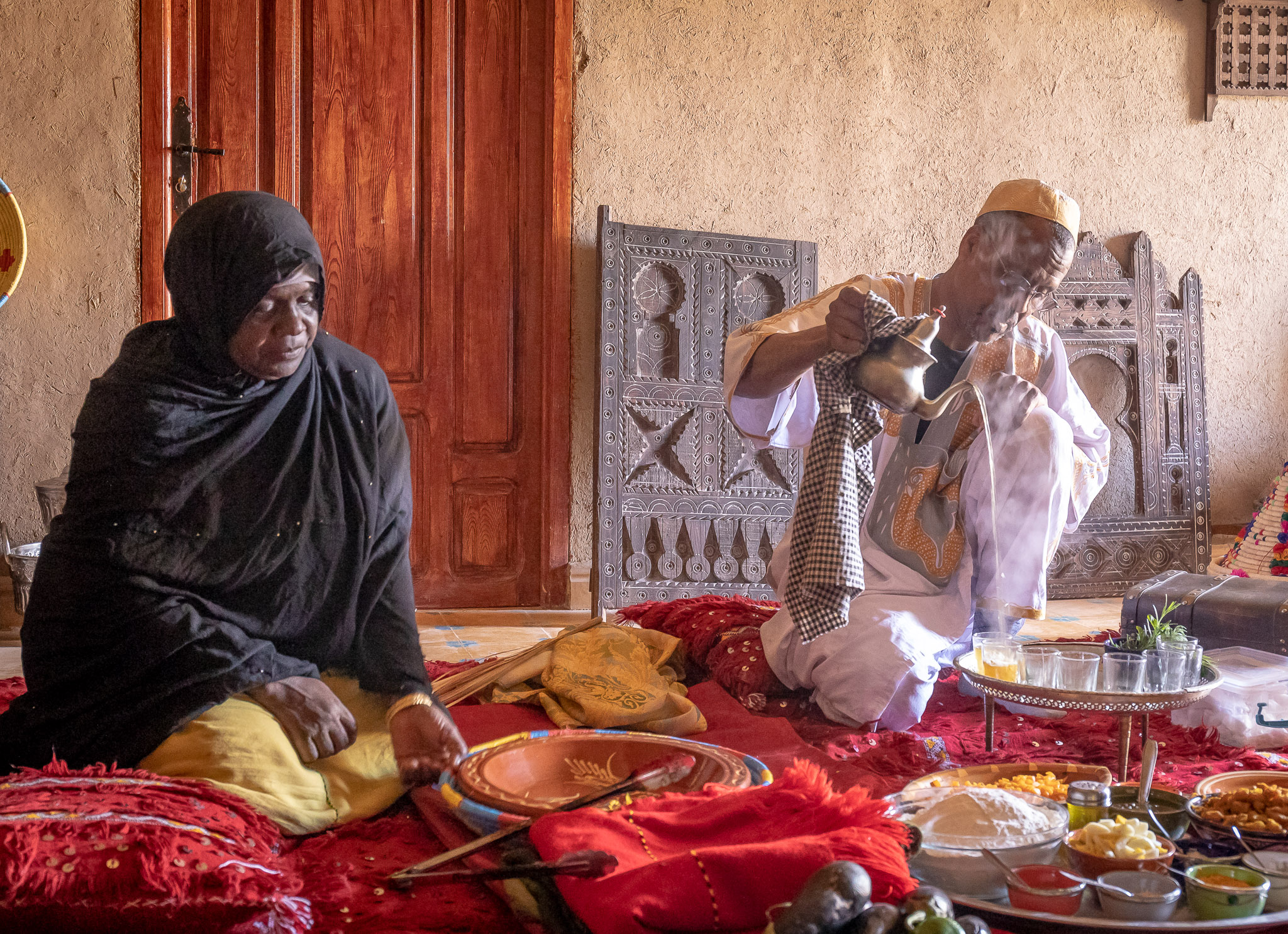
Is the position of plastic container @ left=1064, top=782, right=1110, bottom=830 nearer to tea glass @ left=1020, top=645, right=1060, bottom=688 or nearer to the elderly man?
tea glass @ left=1020, top=645, right=1060, bottom=688

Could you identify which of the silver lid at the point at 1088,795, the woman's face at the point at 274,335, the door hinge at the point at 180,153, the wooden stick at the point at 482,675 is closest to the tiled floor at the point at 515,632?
the wooden stick at the point at 482,675

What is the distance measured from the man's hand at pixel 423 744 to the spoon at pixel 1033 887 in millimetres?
973

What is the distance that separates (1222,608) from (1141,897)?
1847 mm

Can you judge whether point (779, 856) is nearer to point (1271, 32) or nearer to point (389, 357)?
point (389, 357)

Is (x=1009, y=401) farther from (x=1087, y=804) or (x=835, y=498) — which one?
(x=1087, y=804)

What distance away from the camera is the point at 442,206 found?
14.5 feet

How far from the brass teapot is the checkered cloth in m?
0.06

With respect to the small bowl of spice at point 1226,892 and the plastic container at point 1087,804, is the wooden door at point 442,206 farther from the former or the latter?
the small bowl of spice at point 1226,892

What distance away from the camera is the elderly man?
8.13 feet

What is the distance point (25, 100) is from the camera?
393 centimetres

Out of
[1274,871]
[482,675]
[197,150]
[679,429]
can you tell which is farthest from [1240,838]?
[197,150]

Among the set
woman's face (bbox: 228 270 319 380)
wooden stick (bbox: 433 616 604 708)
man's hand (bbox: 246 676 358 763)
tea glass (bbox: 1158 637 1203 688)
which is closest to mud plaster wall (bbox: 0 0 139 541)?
wooden stick (bbox: 433 616 604 708)

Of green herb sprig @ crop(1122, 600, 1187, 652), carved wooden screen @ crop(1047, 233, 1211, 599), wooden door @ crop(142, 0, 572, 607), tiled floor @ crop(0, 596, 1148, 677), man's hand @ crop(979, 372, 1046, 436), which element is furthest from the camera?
carved wooden screen @ crop(1047, 233, 1211, 599)

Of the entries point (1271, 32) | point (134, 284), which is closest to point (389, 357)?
point (134, 284)
